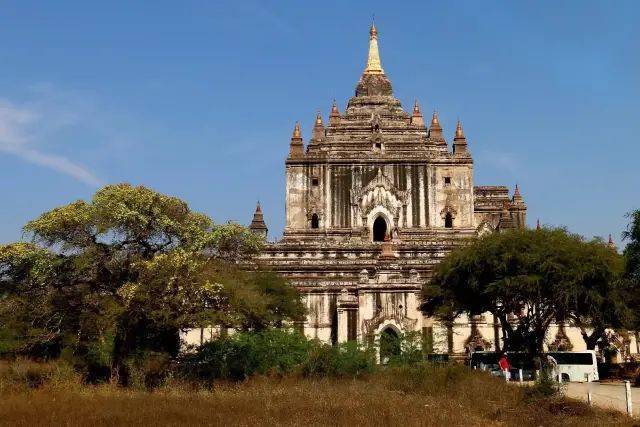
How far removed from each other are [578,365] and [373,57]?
40.4 meters

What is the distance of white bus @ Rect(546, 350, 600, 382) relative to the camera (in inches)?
1384

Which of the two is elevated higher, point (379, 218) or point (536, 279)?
point (379, 218)

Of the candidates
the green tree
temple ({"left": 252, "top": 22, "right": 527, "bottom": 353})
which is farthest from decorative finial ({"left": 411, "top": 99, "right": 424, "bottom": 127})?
the green tree

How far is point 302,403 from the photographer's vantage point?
22.1 m

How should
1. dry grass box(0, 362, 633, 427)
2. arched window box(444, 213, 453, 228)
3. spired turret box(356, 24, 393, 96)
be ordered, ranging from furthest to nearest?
spired turret box(356, 24, 393, 96)
arched window box(444, 213, 453, 228)
dry grass box(0, 362, 633, 427)

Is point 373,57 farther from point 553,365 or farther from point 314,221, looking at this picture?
point 553,365

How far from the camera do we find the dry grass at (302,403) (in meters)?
19.3

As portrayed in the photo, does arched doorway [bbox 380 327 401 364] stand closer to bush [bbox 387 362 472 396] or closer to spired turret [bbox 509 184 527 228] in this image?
bush [bbox 387 362 472 396]

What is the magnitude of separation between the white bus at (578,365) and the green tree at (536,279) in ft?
3.82

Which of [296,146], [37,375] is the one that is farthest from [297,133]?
[37,375]

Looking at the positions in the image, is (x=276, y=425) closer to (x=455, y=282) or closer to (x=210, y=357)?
(x=210, y=357)

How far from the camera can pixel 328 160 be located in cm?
5869

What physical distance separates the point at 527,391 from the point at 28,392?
1537cm

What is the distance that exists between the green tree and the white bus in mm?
1163
